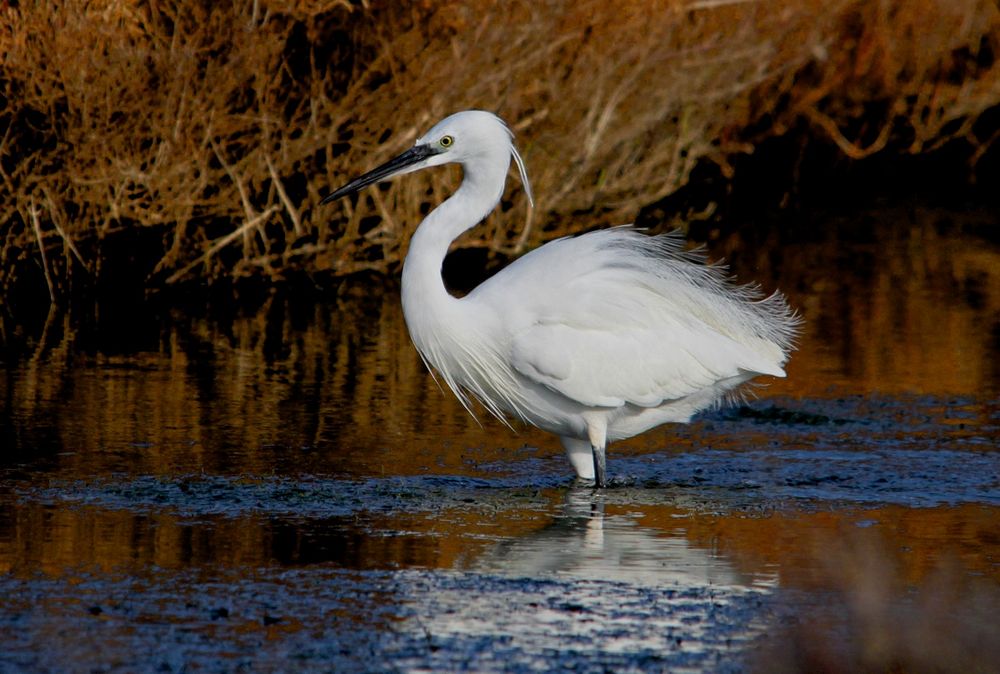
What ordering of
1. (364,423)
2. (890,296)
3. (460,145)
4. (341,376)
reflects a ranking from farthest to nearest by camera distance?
(890,296) → (341,376) → (364,423) → (460,145)

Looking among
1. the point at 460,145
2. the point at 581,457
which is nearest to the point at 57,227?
the point at 460,145

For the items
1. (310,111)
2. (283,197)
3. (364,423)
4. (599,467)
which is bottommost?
(599,467)

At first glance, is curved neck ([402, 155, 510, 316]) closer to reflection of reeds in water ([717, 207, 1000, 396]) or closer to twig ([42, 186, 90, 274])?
reflection of reeds in water ([717, 207, 1000, 396])

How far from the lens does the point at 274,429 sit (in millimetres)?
8586

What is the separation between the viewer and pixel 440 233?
297 inches

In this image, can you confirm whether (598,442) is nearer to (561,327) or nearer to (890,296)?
(561,327)

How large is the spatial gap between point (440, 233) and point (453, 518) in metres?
1.39

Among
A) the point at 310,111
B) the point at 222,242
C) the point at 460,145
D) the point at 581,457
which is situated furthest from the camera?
the point at 310,111

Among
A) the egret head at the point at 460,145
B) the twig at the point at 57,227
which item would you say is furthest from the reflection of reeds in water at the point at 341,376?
the egret head at the point at 460,145

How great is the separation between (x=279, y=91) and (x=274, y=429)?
5.11 meters

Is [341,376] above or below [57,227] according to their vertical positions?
below

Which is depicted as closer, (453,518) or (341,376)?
(453,518)

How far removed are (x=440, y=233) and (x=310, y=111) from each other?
5457mm

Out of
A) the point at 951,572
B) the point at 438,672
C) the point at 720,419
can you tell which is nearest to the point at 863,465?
the point at 720,419
